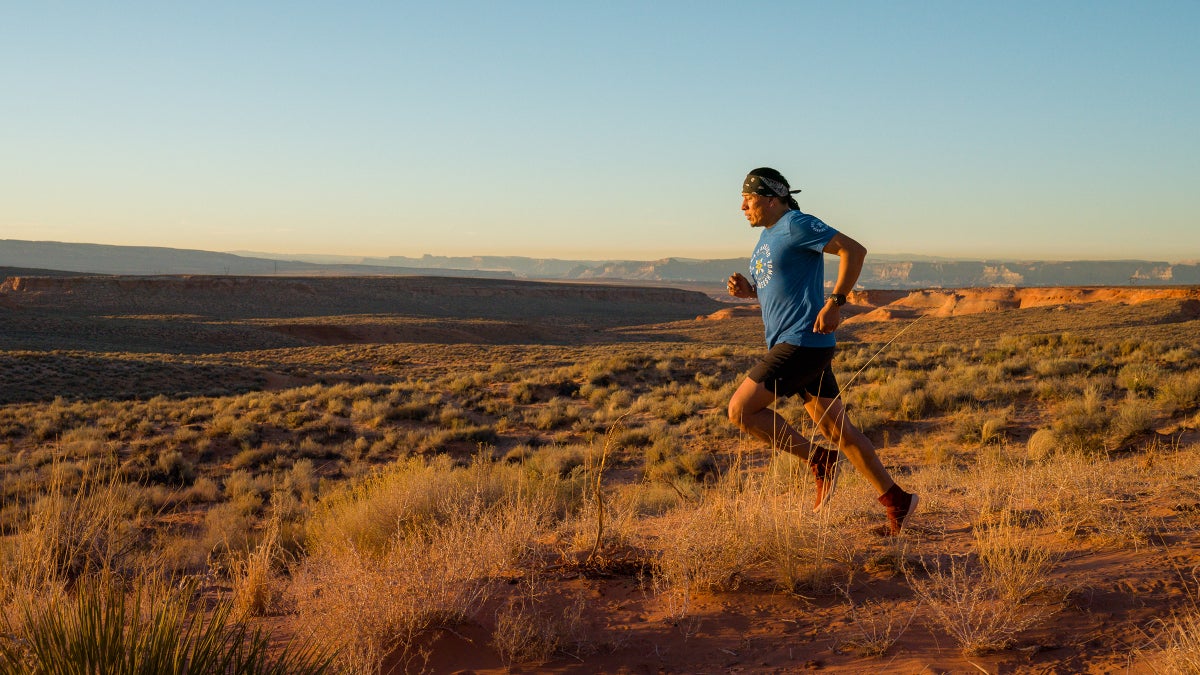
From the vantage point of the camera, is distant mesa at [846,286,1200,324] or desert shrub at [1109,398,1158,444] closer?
desert shrub at [1109,398,1158,444]

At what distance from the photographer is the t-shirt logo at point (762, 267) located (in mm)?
4129

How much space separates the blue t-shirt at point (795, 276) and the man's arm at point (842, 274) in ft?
0.21

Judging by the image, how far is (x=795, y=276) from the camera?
4.04 meters

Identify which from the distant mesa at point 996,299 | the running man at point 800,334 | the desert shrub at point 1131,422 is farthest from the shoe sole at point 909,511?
the distant mesa at point 996,299

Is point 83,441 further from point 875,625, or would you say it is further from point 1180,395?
point 1180,395

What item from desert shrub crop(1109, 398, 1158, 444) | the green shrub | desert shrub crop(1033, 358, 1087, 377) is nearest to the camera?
the green shrub

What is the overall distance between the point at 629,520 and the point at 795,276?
161 centimetres

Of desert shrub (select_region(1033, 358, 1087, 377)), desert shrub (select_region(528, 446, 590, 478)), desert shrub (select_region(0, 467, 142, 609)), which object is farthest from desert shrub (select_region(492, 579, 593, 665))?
desert shrub (select_region(1033, 358, 1087, 377))

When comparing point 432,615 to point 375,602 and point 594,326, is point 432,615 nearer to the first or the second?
point 375,602

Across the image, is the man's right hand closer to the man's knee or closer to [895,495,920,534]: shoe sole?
the man's knee

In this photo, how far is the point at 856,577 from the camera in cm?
356

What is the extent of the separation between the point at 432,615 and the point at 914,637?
6.23 ft

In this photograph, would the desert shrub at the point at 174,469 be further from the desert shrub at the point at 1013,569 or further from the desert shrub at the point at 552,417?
the desert shrub at the point at 1013,569

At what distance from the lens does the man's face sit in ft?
13.7
